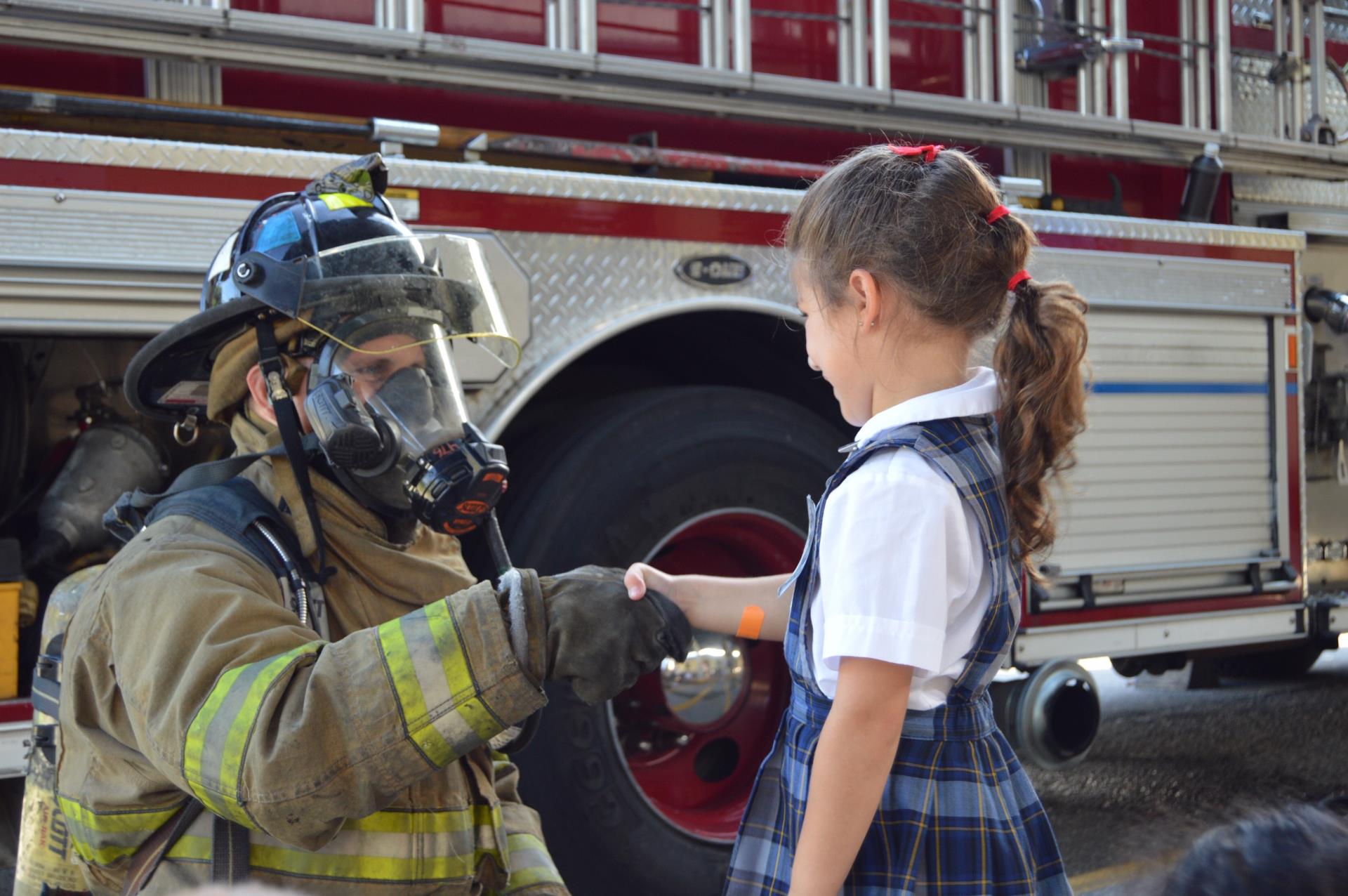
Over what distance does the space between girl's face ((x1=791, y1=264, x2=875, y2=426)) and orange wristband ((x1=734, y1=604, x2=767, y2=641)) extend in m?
0.35

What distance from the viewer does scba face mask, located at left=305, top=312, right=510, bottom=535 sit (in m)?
1.81

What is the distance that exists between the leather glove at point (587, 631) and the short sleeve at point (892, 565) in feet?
0.74

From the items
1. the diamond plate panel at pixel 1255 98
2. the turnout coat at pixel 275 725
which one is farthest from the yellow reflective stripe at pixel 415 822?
the diamond plate panel at pixel 1255 98

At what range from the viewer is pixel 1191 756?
5043mm

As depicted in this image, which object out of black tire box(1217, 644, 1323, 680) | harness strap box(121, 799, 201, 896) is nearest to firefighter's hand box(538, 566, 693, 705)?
harness strap box(121, 799, 201, 896)

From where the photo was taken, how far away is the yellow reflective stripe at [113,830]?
62.0 inches

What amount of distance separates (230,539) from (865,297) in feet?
2.65

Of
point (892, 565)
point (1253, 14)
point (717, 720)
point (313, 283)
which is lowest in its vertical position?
point (717, 720)

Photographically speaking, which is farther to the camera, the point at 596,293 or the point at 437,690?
the point at 596,293

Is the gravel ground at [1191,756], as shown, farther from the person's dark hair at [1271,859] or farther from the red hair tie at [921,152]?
the person's dark hair at [1271,859]

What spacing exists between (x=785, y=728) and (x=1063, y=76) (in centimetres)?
324

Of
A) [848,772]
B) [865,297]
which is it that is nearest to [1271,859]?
[848,772]

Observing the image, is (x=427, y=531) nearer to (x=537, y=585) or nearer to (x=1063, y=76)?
(x=537, y=585)

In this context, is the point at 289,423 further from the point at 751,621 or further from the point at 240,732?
the point at 751,621
